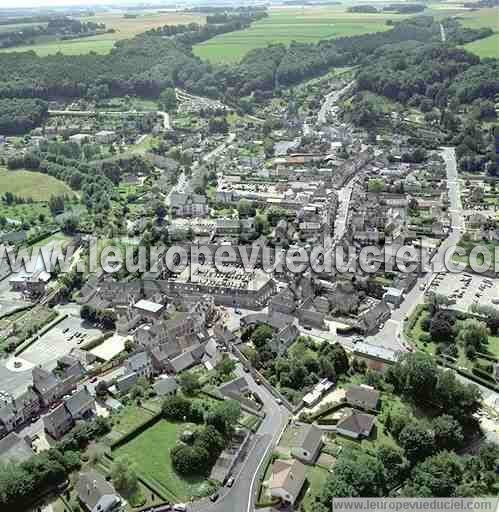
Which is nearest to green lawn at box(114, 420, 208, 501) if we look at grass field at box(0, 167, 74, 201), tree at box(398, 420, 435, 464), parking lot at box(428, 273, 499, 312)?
tree at box(398, 420, 435, 464)

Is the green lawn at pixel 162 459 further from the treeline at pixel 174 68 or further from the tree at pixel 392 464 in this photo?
the treeline at pixel 174 68


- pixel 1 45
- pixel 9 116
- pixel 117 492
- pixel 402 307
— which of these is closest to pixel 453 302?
pixel 402 307

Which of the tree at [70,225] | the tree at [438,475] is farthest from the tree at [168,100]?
the tree at [438,475]

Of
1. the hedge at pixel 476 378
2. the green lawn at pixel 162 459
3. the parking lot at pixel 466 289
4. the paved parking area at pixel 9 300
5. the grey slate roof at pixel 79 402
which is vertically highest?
the grey slate roof at pixel 79 402

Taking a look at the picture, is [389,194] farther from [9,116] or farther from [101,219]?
[9,116]

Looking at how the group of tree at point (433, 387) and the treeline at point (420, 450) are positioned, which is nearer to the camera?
the treeline at point (420, 450)

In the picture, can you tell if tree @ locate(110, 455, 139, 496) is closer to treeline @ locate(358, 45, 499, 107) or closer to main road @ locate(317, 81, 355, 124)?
main road @ locate(317, 81, 355, 124)
